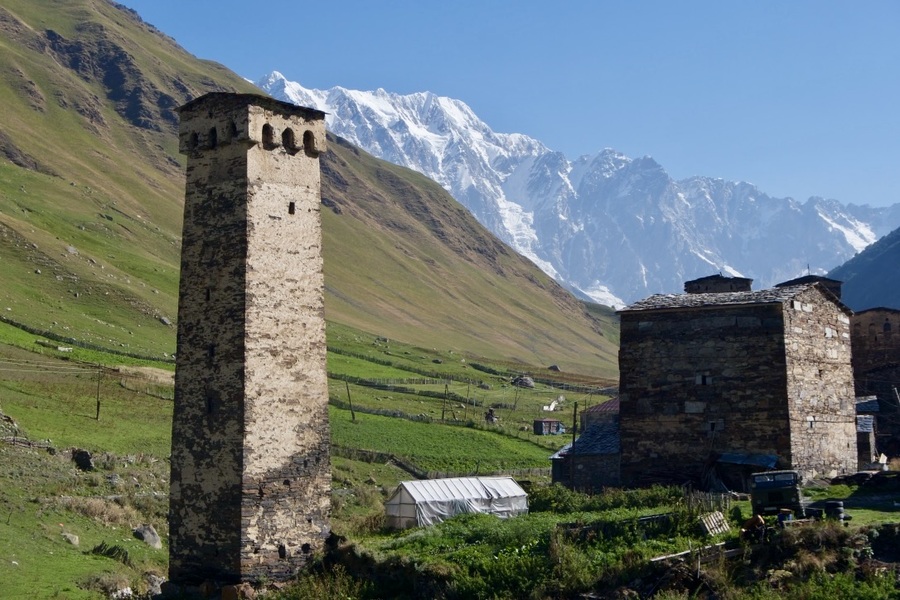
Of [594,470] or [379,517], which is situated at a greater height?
[594,470]

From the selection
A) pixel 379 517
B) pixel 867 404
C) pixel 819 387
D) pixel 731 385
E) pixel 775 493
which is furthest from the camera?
pixel 867 404

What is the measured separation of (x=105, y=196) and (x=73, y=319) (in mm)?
75657

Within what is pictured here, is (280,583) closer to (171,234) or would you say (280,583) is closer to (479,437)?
(479,437)

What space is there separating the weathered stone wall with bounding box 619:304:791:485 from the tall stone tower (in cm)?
997

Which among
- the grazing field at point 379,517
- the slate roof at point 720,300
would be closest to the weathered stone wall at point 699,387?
the slate roof at point 720,300

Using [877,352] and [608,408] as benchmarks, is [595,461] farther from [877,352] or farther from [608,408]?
Result: [608,408]

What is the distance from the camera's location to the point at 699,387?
35156 millimetres

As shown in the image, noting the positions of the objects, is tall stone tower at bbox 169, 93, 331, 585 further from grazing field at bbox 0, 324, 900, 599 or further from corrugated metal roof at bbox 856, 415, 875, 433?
corrugated metal roof at bbox 856, 415, 875, 433

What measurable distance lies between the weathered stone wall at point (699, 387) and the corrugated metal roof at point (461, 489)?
3790 millimetres

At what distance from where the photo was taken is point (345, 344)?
143875mm

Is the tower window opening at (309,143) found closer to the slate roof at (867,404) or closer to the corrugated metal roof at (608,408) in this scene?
the slate roof at (867,404)

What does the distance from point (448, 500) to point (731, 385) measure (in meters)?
8.87

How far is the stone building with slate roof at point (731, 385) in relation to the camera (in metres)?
34.3

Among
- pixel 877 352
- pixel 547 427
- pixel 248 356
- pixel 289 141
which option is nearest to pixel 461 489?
pixel 248 356
